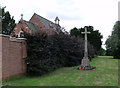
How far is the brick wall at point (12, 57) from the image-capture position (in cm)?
828

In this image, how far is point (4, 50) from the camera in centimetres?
837

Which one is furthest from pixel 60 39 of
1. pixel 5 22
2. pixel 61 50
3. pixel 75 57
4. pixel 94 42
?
pixel 94 42

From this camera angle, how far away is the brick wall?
8281 millimetres

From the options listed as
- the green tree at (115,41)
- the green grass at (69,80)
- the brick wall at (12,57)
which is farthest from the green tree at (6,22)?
the green tree at (115,41)

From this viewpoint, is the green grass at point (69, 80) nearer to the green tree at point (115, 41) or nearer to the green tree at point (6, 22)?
the green tree at point (6, 22)

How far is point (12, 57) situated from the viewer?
905cm

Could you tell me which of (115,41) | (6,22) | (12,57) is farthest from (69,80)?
(115,41)

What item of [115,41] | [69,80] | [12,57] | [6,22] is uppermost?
[6,22]

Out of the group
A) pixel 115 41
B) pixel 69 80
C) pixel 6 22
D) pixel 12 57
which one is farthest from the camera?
pixel 115 41

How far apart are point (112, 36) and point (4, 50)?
32.2 metres

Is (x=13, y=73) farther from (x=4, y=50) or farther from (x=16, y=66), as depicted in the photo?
(x=4, y=50)

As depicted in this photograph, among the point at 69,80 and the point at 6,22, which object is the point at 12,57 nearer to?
the point at 69,80

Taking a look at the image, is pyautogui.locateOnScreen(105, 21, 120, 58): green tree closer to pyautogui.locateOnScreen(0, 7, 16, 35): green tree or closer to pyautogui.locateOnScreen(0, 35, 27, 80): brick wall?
pyautogui.locateOnScreen(0, 7, 16, 35): green tree

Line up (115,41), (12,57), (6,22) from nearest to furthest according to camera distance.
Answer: (12,57), (6,22), (115,41)
